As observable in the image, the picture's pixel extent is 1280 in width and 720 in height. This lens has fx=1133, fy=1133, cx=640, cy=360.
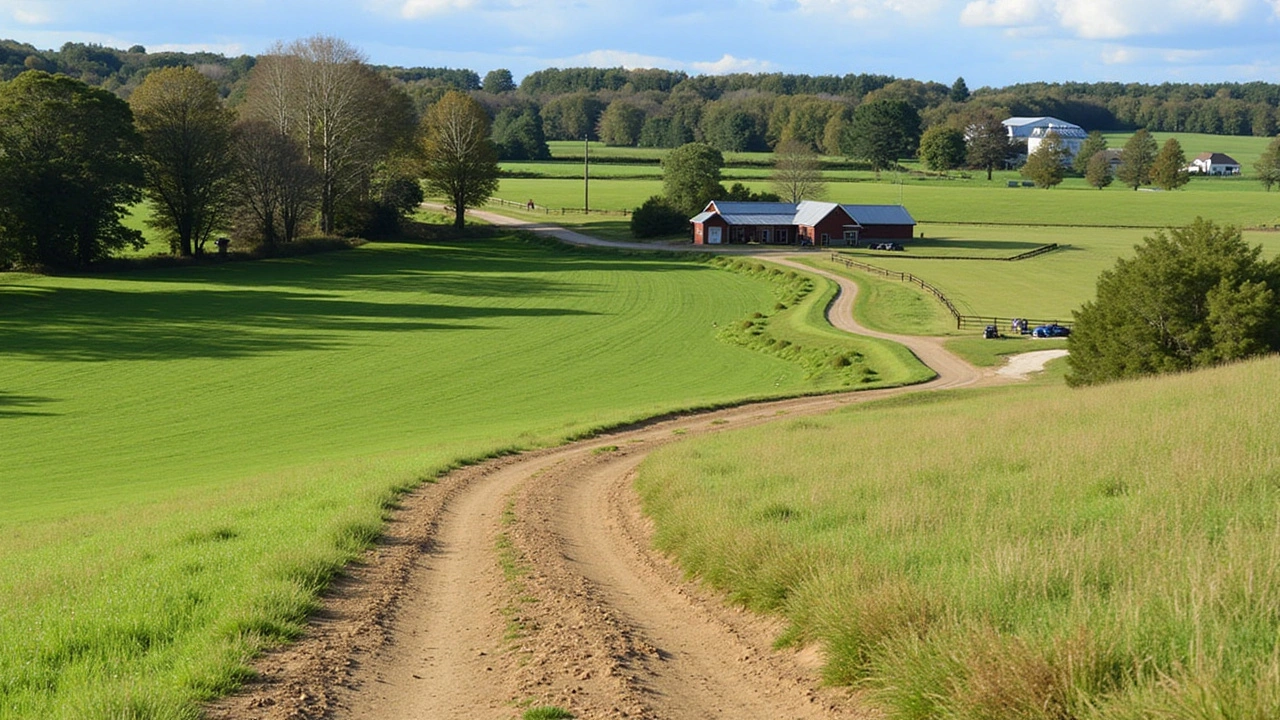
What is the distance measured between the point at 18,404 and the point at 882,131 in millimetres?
167204

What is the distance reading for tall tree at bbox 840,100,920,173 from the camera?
18850 cm

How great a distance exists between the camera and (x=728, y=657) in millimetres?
9547

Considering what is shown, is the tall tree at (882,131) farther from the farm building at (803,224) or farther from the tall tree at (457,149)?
the tall tree at (457,149)

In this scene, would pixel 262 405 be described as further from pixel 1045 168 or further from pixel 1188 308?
pixel 1045 168

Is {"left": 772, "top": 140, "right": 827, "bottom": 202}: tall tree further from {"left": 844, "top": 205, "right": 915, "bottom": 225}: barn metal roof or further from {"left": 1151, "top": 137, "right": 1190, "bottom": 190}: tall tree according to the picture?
{"left": 1151, "top": 137, "right": 1190, "bottom": 190}: tall tree

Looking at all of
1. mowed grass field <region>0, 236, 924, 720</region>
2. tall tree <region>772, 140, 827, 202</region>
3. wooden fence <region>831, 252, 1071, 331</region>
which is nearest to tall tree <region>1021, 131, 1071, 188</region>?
tall tree <region>772, 140, 827, 202</region>

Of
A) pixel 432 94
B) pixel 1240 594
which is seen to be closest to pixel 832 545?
pixel 1240 594

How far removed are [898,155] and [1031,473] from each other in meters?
193

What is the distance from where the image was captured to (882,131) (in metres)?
190

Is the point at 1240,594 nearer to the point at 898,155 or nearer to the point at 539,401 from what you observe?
the point at 539,401

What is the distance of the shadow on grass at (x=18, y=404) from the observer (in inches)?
1491

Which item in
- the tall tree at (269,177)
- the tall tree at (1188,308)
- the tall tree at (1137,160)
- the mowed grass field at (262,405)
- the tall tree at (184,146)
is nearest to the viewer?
the mowed grass field at (262,405)

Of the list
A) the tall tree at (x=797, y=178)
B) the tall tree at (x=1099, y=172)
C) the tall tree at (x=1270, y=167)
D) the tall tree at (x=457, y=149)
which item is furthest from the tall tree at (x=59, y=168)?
the tall tree at (x=1270, y=167)

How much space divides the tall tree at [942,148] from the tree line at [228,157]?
306 ft
